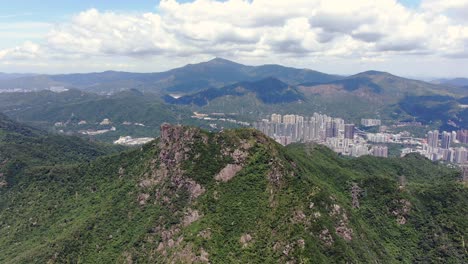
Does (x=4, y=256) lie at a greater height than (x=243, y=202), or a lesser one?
lesser

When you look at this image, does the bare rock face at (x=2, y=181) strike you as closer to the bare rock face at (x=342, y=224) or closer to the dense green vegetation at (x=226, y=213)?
the dense green vegetation at (x=226, y=213)

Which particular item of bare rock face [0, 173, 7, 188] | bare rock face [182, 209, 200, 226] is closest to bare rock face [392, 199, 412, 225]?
bare rock face [182, 209, 200, 226]

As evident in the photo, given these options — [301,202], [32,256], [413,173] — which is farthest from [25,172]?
[413,173]

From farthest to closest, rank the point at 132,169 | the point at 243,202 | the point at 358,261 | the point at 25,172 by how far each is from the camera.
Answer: the point at 25,172 < the point at 132,169 < the point at 243,202 < the point at 358,261

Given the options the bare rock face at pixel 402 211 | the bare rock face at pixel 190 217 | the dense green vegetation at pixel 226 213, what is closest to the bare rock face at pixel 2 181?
the dense green vegetation at pixel 226 213

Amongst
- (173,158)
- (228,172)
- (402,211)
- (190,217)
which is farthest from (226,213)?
(402,211)

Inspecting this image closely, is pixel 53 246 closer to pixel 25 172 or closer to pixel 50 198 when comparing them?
pixel 50 198
